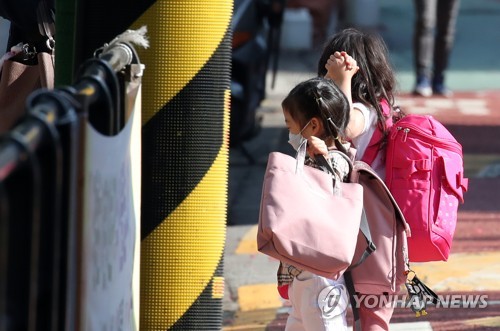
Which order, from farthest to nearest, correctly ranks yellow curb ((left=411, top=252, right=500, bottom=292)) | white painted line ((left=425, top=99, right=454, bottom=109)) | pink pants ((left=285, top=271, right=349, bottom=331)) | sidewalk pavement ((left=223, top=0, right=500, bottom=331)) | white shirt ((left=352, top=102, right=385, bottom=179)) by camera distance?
white painted line ((left=425, top=99, right=454, bottom=109)) < yellow curb ((left=411, top=252, right=500, bottom=292)) < sidewalk pavement ((left=223, top=0, right=500, bottom=331)) < white shirt ((left=352, top=102, right=385, bottom=179)) < pink pants ((left=285, top=271, right=349, bottom=331))

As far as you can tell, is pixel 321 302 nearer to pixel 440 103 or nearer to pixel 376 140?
pixel 376 140

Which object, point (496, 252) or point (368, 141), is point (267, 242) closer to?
point (368, 141)

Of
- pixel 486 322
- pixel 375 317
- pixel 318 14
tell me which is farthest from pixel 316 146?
pixel 318 14

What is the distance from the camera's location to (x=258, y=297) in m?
5.95

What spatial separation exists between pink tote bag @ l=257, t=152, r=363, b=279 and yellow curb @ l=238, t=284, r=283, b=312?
201 centimetres

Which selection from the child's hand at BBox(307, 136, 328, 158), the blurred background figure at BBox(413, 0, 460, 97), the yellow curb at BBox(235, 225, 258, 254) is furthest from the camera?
the blurred background figure at BBox(413, 0, 460, 97)

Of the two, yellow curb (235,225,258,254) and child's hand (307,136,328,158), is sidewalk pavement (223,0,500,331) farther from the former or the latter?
child's hand (307,136,328,158)

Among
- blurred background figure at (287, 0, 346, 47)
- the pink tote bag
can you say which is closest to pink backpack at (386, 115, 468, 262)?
the pink tote bag

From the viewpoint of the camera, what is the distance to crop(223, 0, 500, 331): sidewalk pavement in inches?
221

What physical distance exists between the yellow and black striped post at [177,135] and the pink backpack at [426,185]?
0.79 m

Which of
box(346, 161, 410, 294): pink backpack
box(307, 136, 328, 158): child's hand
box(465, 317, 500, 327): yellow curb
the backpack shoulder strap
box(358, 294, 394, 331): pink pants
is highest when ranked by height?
box(307, 136, 328, 158): child's hand

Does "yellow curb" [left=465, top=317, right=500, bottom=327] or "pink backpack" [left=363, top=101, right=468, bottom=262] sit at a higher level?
"pink backpack" [left=363, top=101, right=468, bottom=262]

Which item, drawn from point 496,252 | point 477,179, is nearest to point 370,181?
point 496,252

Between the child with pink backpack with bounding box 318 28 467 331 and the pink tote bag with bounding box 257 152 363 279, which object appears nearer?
the pink tote bag with bounding box 257 152 363 279
